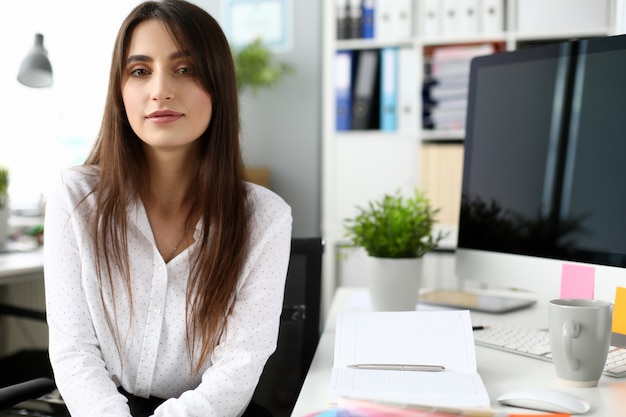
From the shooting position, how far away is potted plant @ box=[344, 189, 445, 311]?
1.25 metres

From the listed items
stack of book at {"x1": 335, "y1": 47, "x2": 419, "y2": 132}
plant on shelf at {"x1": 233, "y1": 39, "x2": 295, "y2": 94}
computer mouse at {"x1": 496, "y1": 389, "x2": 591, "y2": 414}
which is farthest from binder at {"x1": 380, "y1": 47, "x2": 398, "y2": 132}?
computer mouse at {"x1": 496, "y1": 389, "x2": 591, "y2": 414}

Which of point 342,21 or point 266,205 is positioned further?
point 342,21

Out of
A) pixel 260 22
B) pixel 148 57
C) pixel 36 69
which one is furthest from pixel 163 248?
pixel 260 22

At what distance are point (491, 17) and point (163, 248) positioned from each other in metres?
2.23

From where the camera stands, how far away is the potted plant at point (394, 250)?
1.25 meters

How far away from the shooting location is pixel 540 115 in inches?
46.4

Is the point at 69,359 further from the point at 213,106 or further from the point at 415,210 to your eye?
the point at 415,210

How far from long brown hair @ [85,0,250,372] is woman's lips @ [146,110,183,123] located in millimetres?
79

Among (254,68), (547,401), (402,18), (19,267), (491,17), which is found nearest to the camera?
(547,401)

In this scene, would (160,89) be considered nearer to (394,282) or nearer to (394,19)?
(394,282)

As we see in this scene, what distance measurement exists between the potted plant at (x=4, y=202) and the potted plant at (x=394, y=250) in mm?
1369

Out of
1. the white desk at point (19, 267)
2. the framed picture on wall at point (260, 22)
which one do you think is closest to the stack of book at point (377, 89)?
the framed picture on wall at point (260, 22)

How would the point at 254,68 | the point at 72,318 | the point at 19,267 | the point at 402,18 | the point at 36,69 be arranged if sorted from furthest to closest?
1. the point at 254,68
2. the point at 402,18
3. the point at 36,69
4. the point at 19,267
5. the point at 72,318

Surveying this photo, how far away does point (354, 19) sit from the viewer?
3.04 metres
